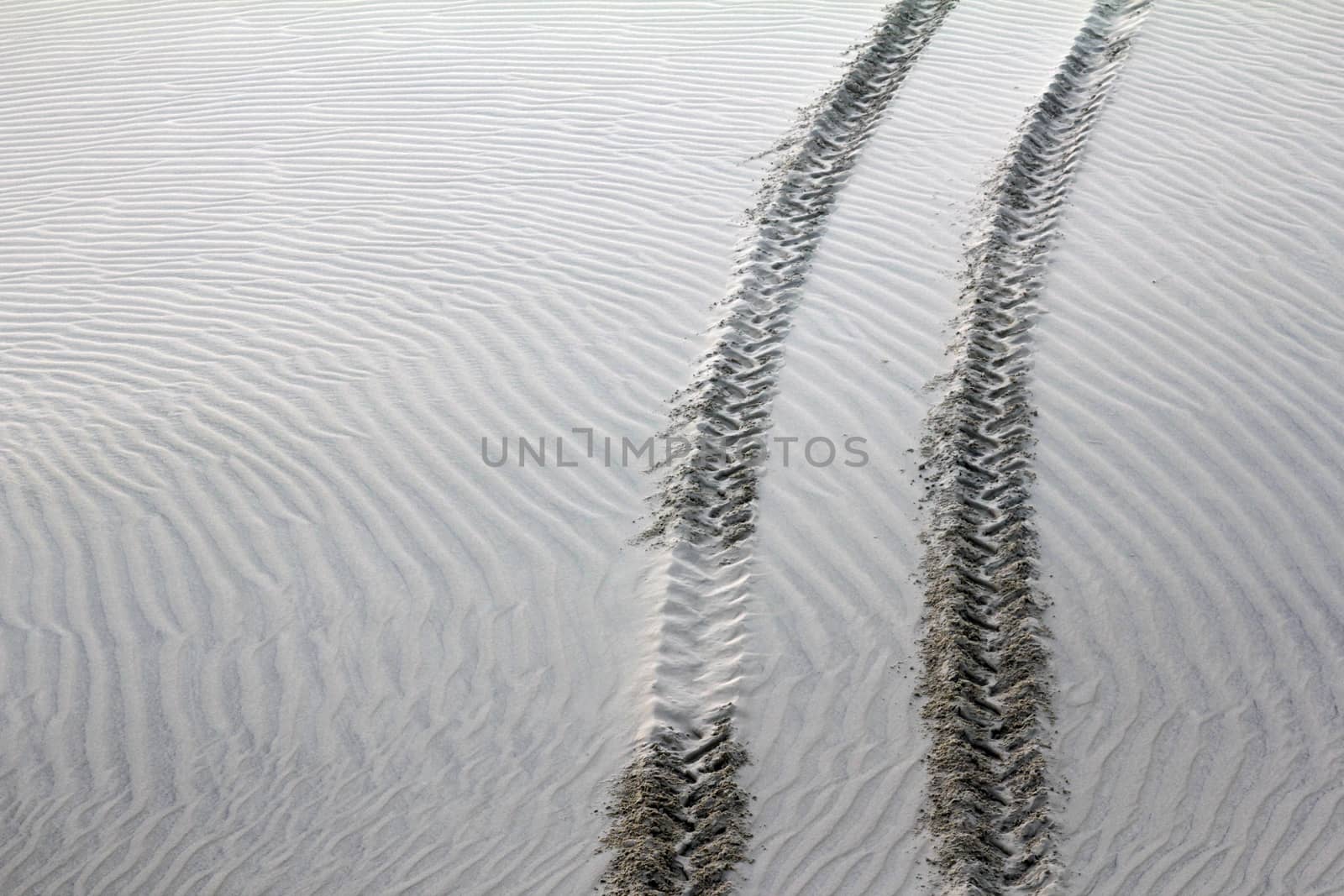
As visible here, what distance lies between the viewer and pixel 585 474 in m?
4.70

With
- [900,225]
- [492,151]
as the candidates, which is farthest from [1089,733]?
[492,151]

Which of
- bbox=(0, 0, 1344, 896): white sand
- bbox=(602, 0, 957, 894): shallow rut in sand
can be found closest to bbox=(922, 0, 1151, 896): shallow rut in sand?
bbox=(0, 0, 1344, 896): white sand

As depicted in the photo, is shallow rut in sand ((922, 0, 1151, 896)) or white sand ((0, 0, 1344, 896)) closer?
shallow rut in sand ((922, 0, 1151, 896))

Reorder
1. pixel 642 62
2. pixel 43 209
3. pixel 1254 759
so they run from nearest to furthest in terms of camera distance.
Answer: pixel 1254 759
pixel 43 209
pixel 642 62

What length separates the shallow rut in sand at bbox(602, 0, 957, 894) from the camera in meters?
3.29

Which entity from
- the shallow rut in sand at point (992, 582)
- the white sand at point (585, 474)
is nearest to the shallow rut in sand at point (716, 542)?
the white sand at point (585, 474)

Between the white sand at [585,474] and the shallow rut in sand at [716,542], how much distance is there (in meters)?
0.09

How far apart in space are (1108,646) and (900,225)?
3088 mm

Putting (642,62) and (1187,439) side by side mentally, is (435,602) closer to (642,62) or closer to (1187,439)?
(1187,439)

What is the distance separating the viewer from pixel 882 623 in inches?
155

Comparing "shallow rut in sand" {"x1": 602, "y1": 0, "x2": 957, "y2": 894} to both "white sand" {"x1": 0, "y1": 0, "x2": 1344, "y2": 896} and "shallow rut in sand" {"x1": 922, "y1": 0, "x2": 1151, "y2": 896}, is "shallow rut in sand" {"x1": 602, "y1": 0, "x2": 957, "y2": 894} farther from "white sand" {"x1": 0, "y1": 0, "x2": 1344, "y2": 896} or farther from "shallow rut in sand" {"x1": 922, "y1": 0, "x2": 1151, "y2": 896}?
"shallow rut in sand" {"x1": 922, "y1": 0, "x2": 1151, "y2": 896}

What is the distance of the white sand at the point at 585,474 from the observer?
340 cm

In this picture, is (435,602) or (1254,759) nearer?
(1254,759)

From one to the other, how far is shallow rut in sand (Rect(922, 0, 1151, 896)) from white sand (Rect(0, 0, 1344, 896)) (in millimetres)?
92
